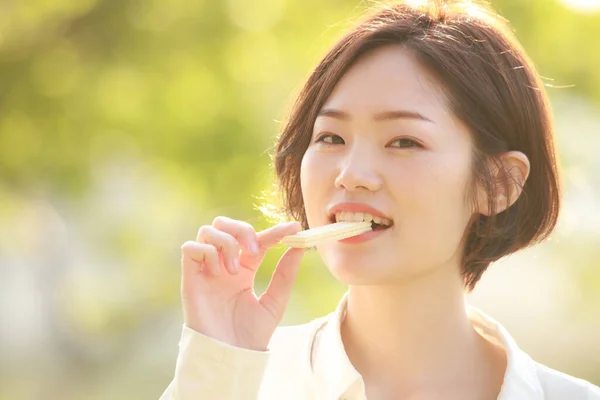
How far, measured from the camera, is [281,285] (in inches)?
56.6

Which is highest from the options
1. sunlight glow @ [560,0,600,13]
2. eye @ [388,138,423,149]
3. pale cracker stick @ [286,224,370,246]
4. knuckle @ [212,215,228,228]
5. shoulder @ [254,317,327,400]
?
sunlight glow @ [560,0,600,13]

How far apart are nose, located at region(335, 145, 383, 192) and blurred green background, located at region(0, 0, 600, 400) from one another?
2.66m

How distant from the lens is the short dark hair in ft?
4.82

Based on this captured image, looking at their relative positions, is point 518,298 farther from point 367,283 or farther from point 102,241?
point 367,283

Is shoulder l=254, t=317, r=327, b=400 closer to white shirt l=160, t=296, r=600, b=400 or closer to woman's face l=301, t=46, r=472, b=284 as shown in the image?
white shirt l=160, t=296, r=600, b=400

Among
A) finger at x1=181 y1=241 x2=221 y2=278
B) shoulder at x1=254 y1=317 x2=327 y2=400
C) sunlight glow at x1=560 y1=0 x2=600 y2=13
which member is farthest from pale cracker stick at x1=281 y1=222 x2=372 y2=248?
sunlight glow at x1=560 y1=0 x2=600 y2=13

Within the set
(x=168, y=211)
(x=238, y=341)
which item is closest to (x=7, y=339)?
(x=168, y=211)

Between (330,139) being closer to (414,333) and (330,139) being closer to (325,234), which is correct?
(325,234)

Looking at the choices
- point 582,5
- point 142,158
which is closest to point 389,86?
point 142,158

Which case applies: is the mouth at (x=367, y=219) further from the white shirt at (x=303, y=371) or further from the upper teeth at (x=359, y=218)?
the white shirt at (x=303, y=371)

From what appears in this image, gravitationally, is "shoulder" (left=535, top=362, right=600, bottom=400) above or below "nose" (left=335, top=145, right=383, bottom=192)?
below

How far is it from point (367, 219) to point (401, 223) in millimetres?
56

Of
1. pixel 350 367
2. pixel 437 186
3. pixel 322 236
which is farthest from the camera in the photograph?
pixel 350 367

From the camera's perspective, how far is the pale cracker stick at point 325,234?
1.27 meters
